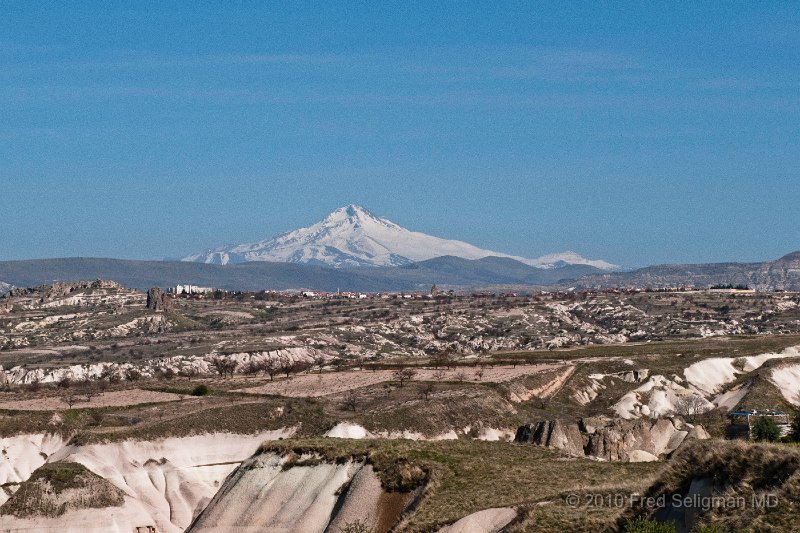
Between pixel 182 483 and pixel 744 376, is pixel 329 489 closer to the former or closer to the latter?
pixel 182 483

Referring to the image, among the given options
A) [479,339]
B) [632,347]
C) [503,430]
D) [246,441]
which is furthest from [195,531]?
[479,339]

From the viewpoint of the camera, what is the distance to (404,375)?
122 metres

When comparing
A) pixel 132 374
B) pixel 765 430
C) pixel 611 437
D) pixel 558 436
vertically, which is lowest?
pixel 132 374

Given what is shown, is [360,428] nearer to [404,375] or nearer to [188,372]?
[404,375]

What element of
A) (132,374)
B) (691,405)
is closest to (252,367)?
(132,374)

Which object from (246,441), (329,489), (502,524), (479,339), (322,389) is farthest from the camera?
(479,339)

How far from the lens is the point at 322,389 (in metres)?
115

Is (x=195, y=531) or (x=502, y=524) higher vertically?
(x=502, y=524)

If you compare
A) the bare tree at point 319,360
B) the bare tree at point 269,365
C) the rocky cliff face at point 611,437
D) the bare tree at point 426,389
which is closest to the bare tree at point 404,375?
the bare tree at point 426,389

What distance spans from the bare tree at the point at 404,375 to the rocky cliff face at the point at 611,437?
4021cm

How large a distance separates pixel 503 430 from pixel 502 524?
53.9m

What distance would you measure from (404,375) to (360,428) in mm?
36984

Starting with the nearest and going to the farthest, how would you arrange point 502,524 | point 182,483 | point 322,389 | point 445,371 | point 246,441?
point 502,524 → point 182,483 → point 246,441 → point 322,389 → point 445,371

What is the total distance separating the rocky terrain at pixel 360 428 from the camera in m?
46.3
